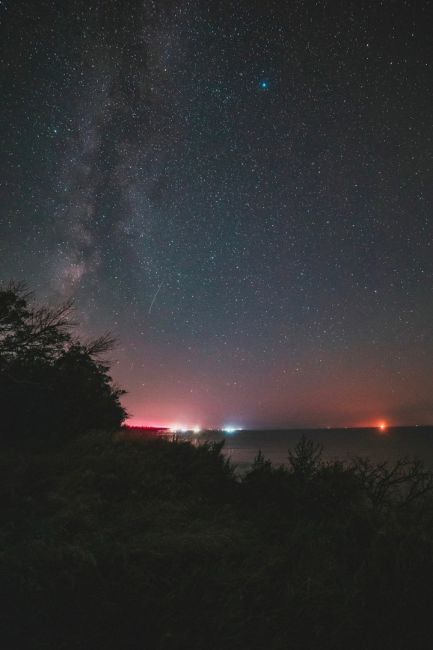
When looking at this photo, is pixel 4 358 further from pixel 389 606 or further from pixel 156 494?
pixel 389 606

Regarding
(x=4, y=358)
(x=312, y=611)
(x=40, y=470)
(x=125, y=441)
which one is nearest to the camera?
(x=312, y=611)

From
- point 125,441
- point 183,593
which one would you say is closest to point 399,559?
point 183,593

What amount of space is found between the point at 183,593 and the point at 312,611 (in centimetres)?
161

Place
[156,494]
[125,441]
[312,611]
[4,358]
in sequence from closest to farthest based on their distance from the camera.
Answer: [312,611] → [156,494] → [125,441] → [4,358]

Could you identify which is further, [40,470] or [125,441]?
[125,441]

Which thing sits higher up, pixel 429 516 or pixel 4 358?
pixel 4 358

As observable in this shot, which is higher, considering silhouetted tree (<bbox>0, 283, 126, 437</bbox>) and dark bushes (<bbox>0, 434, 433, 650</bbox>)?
silhouetted tree (<bbox>0, 283, 126, 437</bbox>)

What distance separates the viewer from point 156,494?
8.35 m

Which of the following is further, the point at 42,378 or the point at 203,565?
the point at 42,378

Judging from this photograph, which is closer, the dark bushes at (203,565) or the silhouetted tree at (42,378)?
the dark bushes at (203,565)

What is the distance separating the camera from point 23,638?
3.78 m

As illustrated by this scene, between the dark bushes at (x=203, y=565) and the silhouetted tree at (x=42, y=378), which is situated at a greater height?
the silhouetted tree at (x=42, y=378)

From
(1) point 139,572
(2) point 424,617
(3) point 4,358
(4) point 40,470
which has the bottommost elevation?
(2) point 424,617

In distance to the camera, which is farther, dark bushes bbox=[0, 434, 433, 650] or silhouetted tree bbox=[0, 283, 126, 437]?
silhouetted tree bbox=[0, 283, 126, 437]
